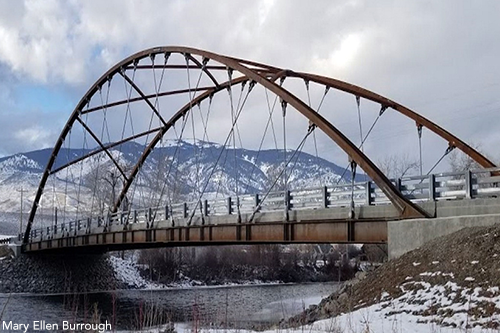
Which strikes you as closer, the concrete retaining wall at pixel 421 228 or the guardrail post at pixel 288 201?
the concrete retaining wall at pixel 421 228

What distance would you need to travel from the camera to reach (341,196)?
27906 millimetres

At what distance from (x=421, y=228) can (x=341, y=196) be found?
6.60 meters

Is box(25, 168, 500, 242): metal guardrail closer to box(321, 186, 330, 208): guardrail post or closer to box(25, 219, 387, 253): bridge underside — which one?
box(321, 186, 330, 208): guardrail post

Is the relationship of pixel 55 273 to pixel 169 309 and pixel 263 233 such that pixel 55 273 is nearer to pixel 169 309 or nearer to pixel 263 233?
pixel 169 309

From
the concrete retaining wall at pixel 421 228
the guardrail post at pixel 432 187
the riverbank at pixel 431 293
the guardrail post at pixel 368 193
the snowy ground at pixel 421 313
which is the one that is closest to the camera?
the snowy ground at pixel 421 313

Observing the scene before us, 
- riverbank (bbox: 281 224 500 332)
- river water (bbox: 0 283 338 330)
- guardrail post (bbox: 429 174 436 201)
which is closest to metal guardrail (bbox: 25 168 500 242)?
guardrail post (bbox: 429 174 436 201)

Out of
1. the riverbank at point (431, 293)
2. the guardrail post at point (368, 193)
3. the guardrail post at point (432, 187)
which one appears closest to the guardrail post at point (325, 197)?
the guardrail post at point (368, 193)

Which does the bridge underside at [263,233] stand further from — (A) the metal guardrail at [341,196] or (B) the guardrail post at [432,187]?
(B) the guardrail post at [432,187]

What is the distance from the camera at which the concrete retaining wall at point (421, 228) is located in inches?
783

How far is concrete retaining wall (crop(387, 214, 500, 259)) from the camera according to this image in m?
19.9

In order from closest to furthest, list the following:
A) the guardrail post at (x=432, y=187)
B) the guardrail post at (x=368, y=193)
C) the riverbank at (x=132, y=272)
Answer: the guardrail post at (x=432, y=187)
the guardrail post at (x=368, y=193)
the riverbank at (x=132, y=272)

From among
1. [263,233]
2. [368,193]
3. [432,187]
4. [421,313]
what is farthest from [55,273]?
[421,313]

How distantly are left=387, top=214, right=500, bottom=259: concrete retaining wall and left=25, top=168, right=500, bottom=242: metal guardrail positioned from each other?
1.23m

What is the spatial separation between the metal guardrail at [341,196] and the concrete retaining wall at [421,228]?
4.04ft
